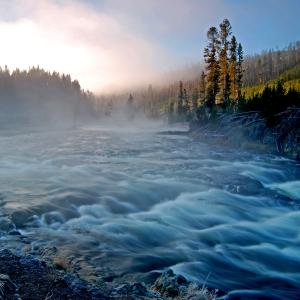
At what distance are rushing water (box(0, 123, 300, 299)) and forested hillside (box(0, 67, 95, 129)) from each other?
277 ft

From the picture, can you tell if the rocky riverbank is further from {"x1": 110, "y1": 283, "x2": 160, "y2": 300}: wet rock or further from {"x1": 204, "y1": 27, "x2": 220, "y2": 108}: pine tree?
{"x1": 204, "y1": 27, "x2": 220, "y2": 108}: pine tree

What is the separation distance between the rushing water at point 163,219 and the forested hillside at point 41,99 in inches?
3326

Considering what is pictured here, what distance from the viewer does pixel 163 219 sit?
12641 millimetres

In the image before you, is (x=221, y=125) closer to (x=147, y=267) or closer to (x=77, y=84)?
(x=147, y=267)

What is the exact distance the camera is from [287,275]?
28.9ft

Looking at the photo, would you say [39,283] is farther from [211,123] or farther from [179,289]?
[211,123]

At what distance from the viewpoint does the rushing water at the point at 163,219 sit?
8.49 meters

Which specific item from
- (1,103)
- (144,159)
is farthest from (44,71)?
(144,159)

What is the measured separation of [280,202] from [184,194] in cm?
392

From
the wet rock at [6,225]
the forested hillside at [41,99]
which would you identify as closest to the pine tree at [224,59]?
the wet rock at [6,225]

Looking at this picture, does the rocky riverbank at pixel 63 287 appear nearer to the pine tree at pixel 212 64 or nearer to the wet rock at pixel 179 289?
the wet rock at pixel 179 289

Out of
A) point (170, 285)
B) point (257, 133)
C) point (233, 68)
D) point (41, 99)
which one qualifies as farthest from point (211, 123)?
point (41, 99)

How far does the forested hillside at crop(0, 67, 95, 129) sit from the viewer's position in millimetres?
112850

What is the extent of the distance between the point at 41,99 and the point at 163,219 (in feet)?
425
